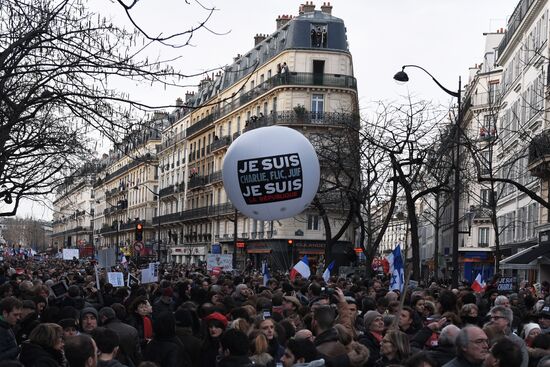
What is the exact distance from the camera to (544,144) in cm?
3088

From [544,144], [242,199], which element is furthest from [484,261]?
[242,199]

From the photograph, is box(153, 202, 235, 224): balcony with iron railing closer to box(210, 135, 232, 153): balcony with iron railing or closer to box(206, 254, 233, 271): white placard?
box(210, 135, 232, 153): balcony with iron railing

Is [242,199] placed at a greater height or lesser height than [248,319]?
greater

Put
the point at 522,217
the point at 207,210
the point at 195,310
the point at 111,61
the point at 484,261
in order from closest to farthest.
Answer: the point at 111,61 < the point at 195,310 < the point at 522,217 < the point at 484,261 < the point at 207,210

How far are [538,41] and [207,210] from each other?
35968 mm

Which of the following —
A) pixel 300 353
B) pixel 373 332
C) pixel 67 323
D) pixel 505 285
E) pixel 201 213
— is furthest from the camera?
pixel 201 213

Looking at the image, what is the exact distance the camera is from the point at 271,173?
1206 cm

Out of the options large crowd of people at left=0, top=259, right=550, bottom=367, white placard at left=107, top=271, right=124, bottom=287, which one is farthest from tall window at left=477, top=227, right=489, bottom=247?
large crowd of people at left=0, top=259, right=550, bottom=367

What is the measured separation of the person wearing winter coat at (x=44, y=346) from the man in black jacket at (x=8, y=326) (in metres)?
1.05

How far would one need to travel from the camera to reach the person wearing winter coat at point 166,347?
8.62 metres

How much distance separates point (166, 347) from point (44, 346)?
1241 mm

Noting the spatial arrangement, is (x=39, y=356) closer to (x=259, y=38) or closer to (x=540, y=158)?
(x=540, y=158)

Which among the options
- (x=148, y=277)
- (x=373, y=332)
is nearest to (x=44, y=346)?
(x=373, y=332)

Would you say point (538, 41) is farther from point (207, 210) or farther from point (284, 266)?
point (207, 210)
